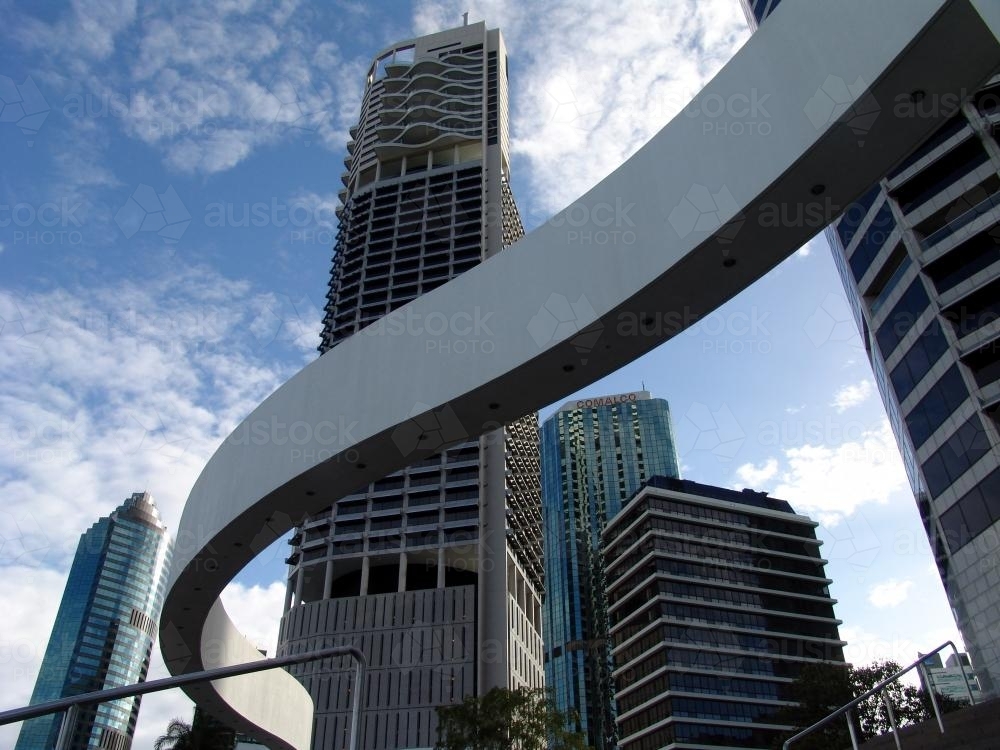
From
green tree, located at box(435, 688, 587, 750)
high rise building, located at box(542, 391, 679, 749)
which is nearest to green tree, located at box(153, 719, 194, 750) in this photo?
green tree, located at box(435, 688, 587, 750)

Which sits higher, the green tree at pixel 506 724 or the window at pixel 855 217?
the window at pixel 855 217

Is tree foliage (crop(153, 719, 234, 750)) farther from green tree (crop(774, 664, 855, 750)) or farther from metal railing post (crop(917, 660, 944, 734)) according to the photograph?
metal railing post (crop(917, 660, 944, 734))

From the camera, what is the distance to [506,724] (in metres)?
22.1

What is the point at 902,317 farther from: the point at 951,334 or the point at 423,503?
the point at 423,503

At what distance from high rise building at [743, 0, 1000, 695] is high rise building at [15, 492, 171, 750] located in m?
113

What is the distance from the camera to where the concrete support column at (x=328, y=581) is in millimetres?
54344

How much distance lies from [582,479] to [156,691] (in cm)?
11037

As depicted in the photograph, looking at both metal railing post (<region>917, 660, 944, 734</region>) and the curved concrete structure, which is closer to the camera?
the curved concrete structure

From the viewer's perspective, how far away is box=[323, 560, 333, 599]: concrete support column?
178 ft

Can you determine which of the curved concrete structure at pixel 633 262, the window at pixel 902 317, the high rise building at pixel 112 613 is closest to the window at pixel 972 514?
the window at pixel 902 317

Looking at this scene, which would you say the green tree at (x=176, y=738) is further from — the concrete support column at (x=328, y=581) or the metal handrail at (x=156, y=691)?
the metal handrail at (x=156, y=691)

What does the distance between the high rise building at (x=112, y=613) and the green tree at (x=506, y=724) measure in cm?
10583

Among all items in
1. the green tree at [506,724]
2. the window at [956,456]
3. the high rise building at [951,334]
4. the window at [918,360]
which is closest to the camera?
the green tree at [506,724]

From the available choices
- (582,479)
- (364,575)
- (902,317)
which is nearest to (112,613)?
(582,479)
